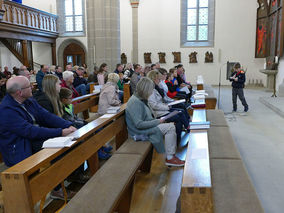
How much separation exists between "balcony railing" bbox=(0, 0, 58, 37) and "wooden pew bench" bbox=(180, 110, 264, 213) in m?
11.2

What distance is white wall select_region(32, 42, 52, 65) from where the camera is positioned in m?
17.8

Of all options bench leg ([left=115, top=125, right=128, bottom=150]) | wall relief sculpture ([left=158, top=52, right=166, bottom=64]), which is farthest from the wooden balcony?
bench leg ([left=115, top=125, right=128, bottom=150])

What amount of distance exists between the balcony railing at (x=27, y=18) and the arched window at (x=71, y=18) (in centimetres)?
62

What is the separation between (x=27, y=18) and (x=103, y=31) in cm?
524

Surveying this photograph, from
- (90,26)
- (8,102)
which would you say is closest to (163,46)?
(90,26)

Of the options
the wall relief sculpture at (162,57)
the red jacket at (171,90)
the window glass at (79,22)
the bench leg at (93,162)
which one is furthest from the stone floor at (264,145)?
the window glass at (79,22)

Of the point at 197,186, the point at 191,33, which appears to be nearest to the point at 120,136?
the point at 197,186

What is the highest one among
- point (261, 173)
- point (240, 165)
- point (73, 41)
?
point (73, 41)

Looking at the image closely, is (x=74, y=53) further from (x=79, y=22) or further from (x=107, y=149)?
(x=107, y=149)

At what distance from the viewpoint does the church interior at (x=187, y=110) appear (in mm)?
2248

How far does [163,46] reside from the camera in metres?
16.8

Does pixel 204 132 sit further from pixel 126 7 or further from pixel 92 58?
pixel 126 7

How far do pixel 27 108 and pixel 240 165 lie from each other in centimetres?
238

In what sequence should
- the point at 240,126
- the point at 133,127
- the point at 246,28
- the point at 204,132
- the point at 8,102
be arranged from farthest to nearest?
the point at 246,28, the point at 240,126, the point at 133,127, the point at 204,132, the point at 8,102
